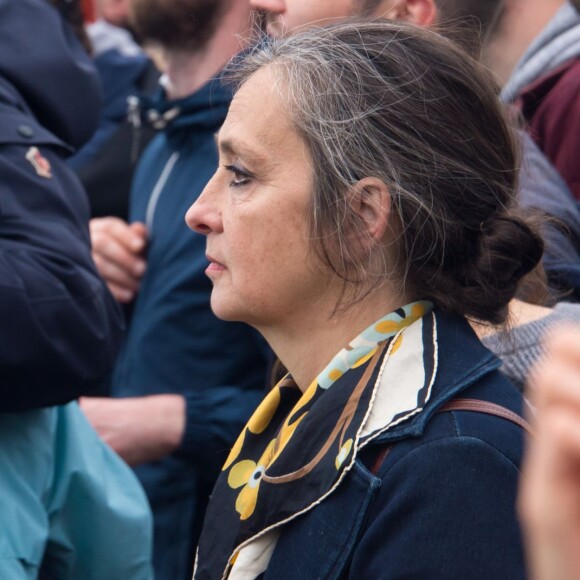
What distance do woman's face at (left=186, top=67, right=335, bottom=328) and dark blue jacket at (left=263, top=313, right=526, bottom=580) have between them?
27 centimetres

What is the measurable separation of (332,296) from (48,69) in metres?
0.90

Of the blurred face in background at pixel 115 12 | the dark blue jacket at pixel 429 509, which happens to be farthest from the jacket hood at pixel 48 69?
the blurred face in background at pixel 115 12

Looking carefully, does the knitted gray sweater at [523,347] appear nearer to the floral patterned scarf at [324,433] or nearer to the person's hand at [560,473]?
the floral patterned scarf at [324,433]

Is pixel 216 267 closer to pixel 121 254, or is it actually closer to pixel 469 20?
pixel 469 20

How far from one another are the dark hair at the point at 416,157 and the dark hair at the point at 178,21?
1352 mm

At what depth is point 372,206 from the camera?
1.67 metres

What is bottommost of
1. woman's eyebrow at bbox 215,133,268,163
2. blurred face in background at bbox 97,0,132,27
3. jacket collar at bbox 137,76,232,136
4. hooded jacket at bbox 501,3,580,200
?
blurred face in background at bbox 97,0,132,27

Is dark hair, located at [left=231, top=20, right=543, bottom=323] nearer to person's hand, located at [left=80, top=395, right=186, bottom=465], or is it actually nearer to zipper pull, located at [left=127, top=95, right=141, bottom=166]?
person's hand, located at [left=80, top=395, right=186, bottom=465]

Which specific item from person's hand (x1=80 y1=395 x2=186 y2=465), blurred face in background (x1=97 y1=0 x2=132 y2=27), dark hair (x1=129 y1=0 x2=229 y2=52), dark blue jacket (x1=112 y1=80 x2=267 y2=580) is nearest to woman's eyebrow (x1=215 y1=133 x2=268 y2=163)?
dark blue jacket (x1=112 y1=80 x2=267 y2=580)

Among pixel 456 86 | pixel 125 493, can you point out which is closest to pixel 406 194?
pixel 456 86

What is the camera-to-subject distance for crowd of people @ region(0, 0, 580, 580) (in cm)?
147

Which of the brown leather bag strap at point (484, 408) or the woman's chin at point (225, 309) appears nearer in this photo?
the brown leather bag strap at point (484, 408)

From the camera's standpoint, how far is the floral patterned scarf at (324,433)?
153 centimetres

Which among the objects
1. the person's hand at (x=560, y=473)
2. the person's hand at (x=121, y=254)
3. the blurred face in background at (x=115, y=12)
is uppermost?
the person's hand at (x=560, y=473)
